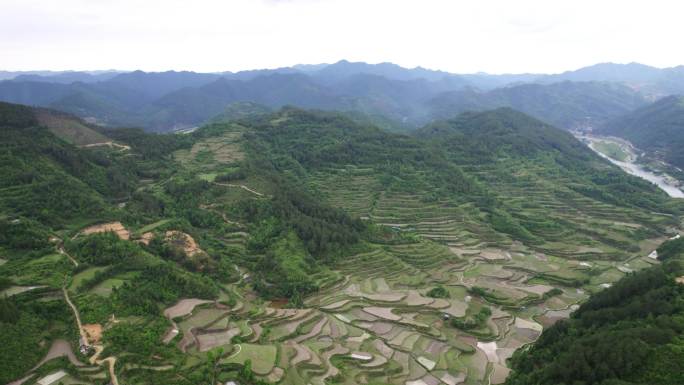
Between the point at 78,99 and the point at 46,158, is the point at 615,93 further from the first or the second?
the point at 78,99

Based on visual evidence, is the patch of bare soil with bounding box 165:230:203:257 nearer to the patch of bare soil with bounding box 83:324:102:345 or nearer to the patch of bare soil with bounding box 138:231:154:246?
the patch of bare soil with bounding box 138:231:154:246

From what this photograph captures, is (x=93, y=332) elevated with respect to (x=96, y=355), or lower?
elevated

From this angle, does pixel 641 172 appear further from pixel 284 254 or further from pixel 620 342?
pixel 620 342

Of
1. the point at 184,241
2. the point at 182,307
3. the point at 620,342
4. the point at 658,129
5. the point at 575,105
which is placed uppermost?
the point at 575,105

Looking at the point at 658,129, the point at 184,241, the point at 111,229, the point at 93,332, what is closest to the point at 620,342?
the point at 93,332

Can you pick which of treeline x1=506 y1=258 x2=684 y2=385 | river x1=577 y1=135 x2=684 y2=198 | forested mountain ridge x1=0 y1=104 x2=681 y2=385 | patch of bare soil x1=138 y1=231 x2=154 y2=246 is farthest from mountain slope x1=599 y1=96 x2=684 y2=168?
patch of bare soil x1=138 y1=231 x2=154 y2=246

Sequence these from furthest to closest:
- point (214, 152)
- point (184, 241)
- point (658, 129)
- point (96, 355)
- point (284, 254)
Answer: point (658, 129) → point (214, 152) → point (284, 254) → point (184, 241) → point (96, 355)

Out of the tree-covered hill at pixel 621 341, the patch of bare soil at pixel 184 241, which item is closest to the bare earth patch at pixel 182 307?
the patch of bare soil at pixel 184 241

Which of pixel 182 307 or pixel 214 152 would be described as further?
pixel 214 152
